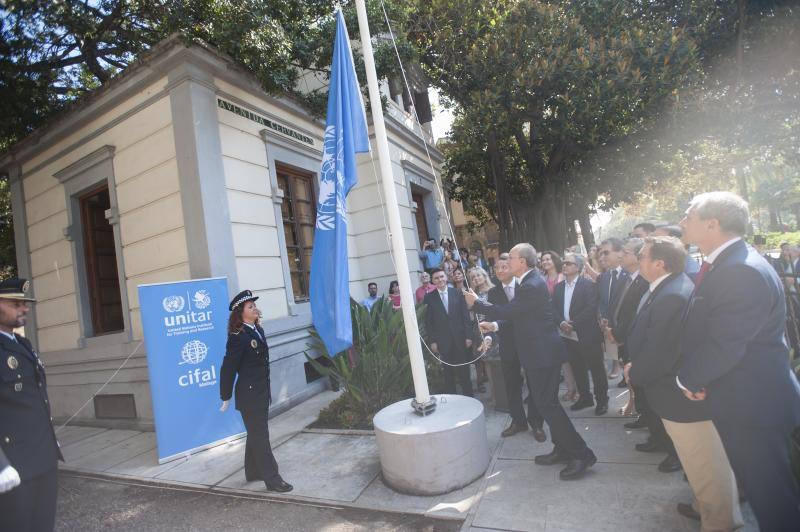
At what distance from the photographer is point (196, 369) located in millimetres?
5539

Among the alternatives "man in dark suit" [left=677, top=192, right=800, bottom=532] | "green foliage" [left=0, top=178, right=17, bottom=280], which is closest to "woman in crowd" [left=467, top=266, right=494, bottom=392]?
"man in dark suit" [left=677, top=192, right=800, bottom=532]

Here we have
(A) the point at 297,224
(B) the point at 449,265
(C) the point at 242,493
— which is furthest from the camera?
(B) the point at 449,265

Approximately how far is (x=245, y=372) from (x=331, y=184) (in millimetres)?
1934

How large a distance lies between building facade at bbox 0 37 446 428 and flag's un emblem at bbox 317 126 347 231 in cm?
281

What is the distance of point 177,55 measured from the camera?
627cm

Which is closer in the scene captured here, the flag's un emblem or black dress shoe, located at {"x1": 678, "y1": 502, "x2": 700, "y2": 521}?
black dress shoe, located at {"x1": 678, "y1": 502, "x2": 700, "y2": 521}

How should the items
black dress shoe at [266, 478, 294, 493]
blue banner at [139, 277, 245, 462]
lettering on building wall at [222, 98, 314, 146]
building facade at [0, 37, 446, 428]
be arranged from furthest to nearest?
lettering on building wall at [222, 98, 314, 146] < building facade at [0, 37, 446, 428] < blue banner at [139, 277, 245, 462] < black dress shoe at [266, 478, 294, 493]

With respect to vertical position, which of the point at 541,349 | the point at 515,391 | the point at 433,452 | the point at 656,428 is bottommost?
the point at 656,428

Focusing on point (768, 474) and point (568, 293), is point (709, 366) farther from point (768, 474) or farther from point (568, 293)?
point (568, 293)

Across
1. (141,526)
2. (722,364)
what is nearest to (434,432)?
(722,364)

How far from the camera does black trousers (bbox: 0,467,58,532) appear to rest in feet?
8.06

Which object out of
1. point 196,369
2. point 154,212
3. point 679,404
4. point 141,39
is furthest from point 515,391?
point 141,39

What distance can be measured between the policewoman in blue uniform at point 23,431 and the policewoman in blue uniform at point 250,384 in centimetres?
135

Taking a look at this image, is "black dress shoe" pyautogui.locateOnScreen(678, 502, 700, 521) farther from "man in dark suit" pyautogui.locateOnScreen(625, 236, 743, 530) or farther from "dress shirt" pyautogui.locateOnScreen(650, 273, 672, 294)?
"dress shirt" pyautogui.locateOnScreen(650, 273, 672, 294)
